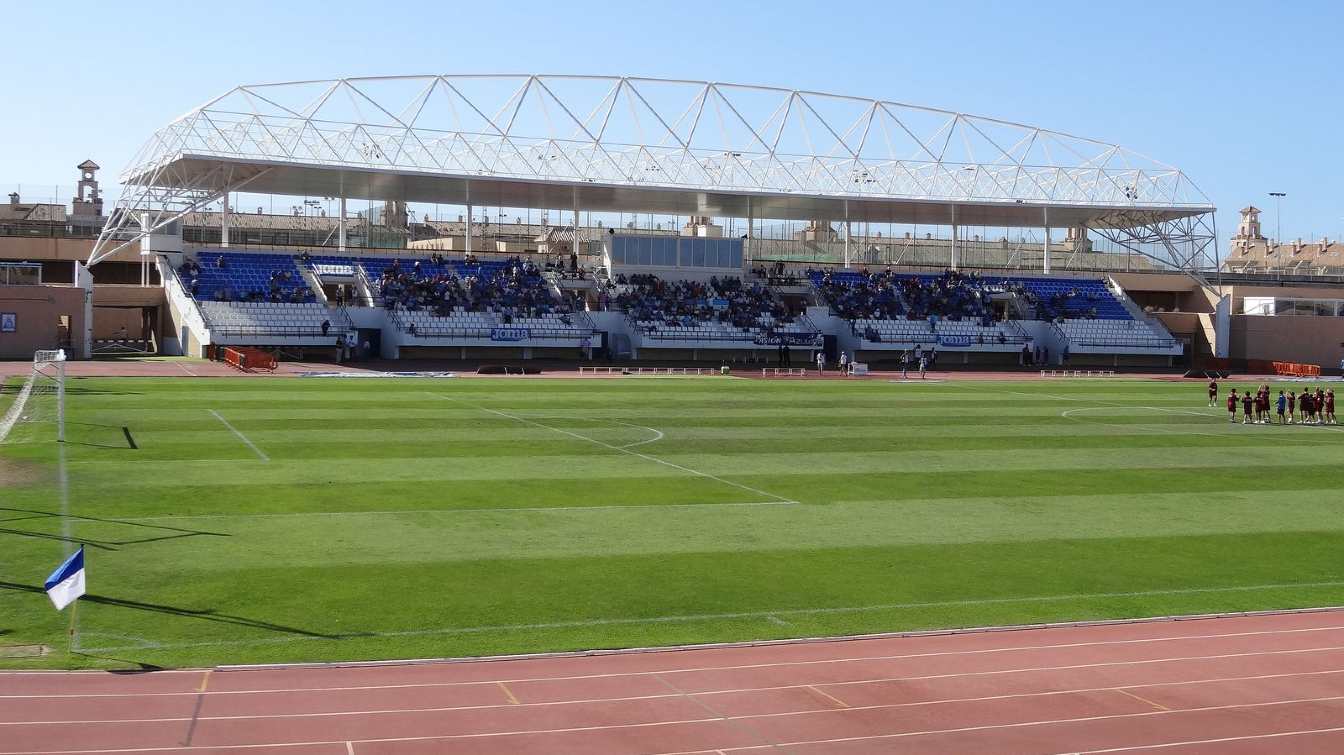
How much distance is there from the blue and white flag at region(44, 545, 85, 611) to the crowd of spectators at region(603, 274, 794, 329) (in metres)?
53.9

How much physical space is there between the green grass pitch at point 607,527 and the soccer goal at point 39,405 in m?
0.62

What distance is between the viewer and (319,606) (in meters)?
16.8

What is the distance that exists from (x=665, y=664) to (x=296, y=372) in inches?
1621

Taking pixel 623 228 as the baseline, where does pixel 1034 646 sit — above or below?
below

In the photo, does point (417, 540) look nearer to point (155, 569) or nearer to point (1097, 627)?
point (155, 569)

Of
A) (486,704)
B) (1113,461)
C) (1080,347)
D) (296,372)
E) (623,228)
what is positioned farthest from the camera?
(623,228)

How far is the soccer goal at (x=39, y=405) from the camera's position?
1249 inches

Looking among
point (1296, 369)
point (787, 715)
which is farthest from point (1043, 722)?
point (1296, 369)

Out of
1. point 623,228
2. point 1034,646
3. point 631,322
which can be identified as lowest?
point 1034,646

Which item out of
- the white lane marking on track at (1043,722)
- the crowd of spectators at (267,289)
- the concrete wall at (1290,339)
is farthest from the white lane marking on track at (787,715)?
the concrete wall at (1290,339)

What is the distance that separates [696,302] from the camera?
7244 centimetres

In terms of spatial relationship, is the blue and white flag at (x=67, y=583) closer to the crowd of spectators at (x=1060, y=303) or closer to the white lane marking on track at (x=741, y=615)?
the white lane marking on track at (x=741, y=615)

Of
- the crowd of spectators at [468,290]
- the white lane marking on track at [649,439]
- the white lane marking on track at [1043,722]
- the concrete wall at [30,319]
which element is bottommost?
the white lane marking on track at [1043,722]

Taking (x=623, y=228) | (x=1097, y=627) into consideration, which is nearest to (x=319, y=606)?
(x=1097, y=627)
